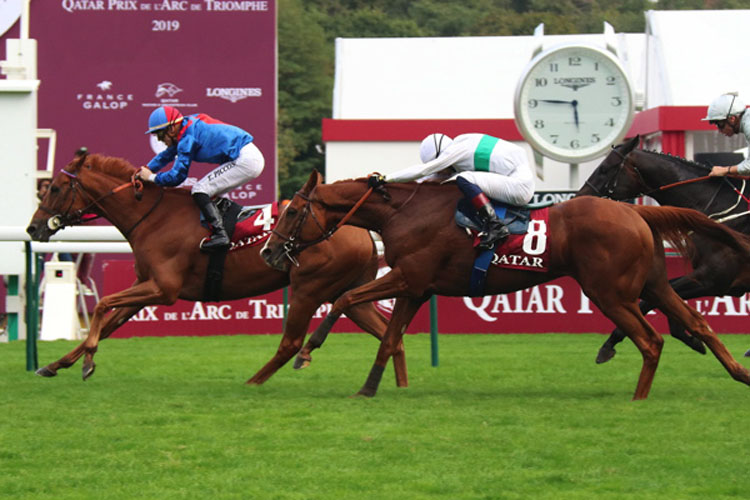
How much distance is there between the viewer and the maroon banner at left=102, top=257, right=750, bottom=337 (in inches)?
522

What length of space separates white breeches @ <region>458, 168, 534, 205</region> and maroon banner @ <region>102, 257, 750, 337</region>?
5035 mm

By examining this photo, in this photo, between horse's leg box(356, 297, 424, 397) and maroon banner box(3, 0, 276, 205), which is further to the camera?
maroon banner box(3, 0, 276, 205)

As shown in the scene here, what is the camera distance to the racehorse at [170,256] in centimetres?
871

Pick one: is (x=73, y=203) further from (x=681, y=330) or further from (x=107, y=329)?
(x=681, y=330)

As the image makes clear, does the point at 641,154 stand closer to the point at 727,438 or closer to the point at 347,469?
the point at 727,438

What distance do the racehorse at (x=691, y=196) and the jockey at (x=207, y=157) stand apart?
2585mm

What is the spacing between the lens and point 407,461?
5.98 m

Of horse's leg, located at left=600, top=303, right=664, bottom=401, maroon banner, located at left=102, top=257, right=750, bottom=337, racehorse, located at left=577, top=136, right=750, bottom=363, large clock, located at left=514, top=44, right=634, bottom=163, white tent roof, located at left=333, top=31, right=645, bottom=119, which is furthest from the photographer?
white tent roof, located at left=333, top=31, right=645, bottom=119

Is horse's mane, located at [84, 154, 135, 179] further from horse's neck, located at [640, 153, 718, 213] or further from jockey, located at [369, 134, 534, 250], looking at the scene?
horse's neck, located at [640, 153, 718, 213]

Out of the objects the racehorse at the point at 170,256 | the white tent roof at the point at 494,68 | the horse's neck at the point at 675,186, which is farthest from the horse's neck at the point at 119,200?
the white tent roof at the point at 494,68

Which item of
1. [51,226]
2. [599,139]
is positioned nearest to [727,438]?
[51,226]

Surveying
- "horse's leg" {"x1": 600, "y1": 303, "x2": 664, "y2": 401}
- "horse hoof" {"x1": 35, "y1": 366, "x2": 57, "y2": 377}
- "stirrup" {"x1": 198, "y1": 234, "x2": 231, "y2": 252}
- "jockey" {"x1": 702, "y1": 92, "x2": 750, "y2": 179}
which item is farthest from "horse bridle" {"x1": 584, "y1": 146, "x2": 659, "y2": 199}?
"horse hoof" {"x1": 35, "y1": 366, "x2": 57, "y2": 377}

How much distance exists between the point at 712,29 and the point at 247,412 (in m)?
14.6

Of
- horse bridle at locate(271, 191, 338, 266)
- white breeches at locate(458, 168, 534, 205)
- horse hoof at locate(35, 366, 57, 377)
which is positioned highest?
white breeches at locate(458, 168, 534, 205)
